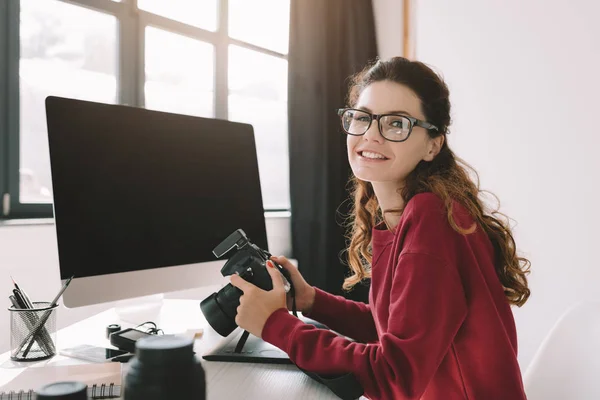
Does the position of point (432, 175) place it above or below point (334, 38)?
below

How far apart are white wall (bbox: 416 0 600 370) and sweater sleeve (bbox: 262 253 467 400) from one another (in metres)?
1.22

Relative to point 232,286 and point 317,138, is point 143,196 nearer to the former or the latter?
point 232,286

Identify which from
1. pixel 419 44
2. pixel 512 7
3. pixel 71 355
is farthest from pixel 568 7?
pixel 71 355

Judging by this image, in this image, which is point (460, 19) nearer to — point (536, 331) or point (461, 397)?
point (536, 331)

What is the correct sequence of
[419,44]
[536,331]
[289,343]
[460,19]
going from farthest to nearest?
[419,44] < [460,19] < [536,331] < [289,343]

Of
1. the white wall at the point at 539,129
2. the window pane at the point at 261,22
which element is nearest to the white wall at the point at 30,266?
the window pane at the point at 261,22

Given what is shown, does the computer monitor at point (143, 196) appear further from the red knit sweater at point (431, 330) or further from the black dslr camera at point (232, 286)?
the red knit sweater at point (431, 330)

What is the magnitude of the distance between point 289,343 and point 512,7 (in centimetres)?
178

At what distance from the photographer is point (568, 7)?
6.19ft

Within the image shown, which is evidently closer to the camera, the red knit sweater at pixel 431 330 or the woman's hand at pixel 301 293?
the red knit sweater at pixel 431 330

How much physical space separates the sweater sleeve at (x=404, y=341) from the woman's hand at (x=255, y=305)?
0.04 m

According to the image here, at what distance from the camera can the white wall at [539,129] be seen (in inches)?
72.6

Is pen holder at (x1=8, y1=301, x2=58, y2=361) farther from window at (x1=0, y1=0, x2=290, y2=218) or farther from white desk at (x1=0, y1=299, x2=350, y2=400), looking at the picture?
window at (x1=0, y1=0, x2=290, y2=218)

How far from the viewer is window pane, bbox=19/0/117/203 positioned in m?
1.82
